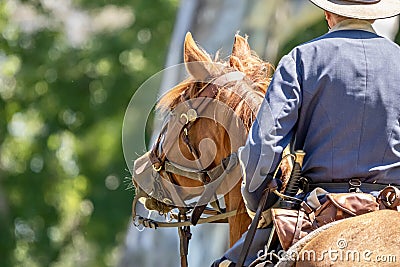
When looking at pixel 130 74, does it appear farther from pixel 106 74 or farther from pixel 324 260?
pixel 324 260

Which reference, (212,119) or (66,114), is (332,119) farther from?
(66,114)

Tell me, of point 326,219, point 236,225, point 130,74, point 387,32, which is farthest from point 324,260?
point 130,74

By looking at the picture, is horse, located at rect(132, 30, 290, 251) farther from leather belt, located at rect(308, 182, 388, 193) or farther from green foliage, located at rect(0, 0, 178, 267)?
green foliage, located at rect(0, 0, 178, 267)

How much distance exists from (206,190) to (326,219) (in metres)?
0.99

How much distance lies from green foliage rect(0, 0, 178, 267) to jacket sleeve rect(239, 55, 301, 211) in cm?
1408

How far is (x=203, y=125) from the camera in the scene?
530 centimetres

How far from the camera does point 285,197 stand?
4.69 m

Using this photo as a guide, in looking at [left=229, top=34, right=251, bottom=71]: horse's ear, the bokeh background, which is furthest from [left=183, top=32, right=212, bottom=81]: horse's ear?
the bokeh background

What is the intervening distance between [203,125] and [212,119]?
0.07 m

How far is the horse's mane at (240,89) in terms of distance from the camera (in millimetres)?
5141

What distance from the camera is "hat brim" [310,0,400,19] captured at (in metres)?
4.84

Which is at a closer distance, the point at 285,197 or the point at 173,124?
the point at 285,197

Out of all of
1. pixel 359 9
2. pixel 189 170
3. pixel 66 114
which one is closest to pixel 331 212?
pixel 359 9

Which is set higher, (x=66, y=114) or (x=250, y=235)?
(x=250, y=235)
